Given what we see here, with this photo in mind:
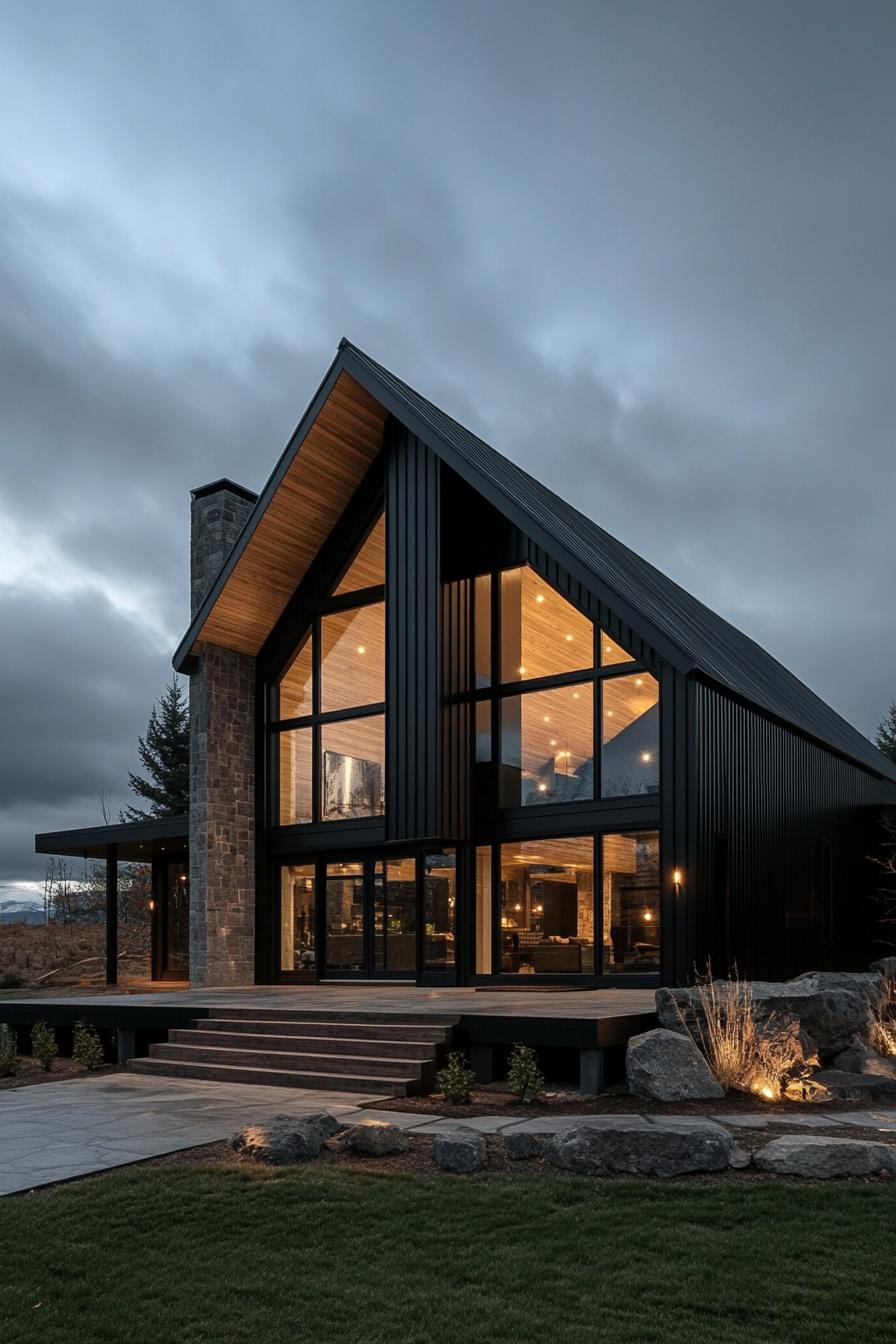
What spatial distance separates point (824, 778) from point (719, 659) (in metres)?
4.08

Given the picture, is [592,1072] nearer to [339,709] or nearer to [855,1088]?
[855,1088]

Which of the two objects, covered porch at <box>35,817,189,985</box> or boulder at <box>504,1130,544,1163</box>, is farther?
covered porch at <box>35,817,189,985</box>

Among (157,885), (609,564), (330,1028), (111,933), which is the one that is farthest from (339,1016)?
(157,885)

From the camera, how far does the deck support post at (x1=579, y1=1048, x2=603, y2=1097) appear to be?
8.87 metres

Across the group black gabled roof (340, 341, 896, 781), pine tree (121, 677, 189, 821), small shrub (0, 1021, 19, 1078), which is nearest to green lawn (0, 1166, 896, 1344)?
small shrub (0, 1021, 19, 1078)

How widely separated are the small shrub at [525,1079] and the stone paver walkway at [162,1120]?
0.61m

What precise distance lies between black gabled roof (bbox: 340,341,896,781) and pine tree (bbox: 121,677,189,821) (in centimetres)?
2308

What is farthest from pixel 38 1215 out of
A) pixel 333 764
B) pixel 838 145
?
pixel 838 145

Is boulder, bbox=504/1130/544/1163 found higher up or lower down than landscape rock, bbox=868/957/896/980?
higher up

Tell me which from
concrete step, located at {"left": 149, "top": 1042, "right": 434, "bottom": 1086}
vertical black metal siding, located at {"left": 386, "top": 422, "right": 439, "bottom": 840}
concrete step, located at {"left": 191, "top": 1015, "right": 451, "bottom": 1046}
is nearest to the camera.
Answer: concrete step, located at {"left": 149, "top": 1042, "right": 434, "bottom": 1086}

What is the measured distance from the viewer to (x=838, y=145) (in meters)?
17.4

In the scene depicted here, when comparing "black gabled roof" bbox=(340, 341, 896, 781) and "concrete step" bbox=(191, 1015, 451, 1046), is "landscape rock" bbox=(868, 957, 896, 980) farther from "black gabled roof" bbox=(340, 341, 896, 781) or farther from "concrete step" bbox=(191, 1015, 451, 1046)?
"concrete step" bbox=(191, 1015, 451, 1046)

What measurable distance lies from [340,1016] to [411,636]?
21.2 feet

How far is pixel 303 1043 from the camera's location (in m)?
10.2
